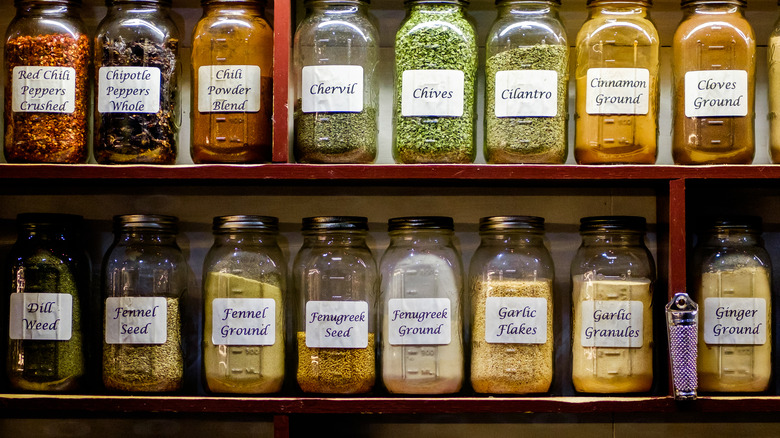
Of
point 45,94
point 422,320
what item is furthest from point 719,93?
point 45,94

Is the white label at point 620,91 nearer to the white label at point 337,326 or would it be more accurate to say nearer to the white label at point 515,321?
the white label at point 515,321

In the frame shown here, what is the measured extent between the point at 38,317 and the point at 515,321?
84cm

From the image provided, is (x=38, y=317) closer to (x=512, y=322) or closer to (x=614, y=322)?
(x=512, y=322)

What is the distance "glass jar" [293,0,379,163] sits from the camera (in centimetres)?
140

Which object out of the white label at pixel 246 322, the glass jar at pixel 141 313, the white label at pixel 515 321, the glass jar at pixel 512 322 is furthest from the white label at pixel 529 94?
the glass jar at pixel 141 313

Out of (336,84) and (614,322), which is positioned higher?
(336,84)

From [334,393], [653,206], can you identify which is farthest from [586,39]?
[334,393]

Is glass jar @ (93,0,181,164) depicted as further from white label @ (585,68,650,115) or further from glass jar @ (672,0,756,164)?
glass jar @ (672,0,756,164)

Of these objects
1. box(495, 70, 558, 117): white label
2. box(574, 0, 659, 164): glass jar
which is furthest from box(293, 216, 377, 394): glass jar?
box(574, 0, 659, 164): glass jar

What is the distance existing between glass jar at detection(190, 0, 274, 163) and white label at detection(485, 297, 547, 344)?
49cm

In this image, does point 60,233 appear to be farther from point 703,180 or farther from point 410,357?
point 703,180

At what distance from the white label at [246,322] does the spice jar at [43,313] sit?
280 millimetres

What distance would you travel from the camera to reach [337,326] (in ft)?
4.58

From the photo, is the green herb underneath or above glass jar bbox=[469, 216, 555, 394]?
above
